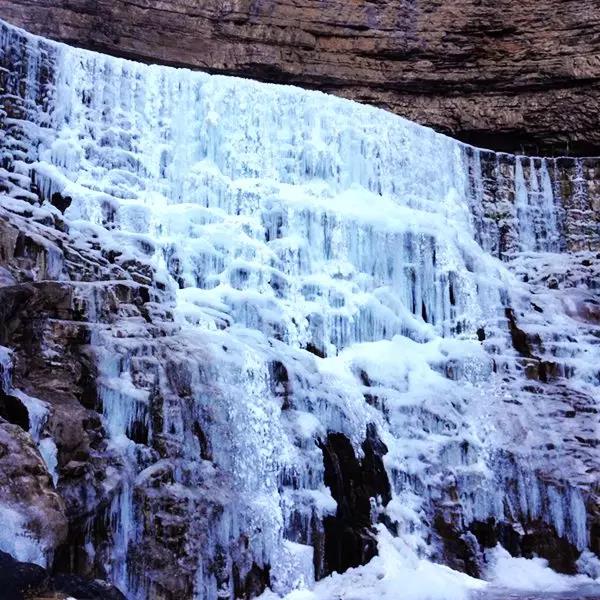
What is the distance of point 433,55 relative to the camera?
19.2 metres

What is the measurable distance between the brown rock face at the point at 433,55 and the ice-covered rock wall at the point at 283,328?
1.97m

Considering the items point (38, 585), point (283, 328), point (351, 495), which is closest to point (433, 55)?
point (283, 328)

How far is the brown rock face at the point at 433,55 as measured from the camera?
733 inches

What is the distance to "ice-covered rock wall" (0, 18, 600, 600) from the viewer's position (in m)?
8.62

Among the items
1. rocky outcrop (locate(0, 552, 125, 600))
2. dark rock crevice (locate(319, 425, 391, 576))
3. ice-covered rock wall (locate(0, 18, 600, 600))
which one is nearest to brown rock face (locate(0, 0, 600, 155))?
ice-covered rock wall (locate(0, 18, 600, 600))

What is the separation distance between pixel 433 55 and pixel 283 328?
964cm

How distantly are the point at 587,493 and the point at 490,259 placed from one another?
547cm

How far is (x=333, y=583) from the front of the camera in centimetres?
917

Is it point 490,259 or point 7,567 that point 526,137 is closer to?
point 490,259

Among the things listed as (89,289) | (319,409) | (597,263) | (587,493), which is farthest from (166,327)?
(597,263)

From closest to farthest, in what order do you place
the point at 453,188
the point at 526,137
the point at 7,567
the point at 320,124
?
the point at 7,567 < the point at 320,124 < the point at 453,188 < the point at 526,137

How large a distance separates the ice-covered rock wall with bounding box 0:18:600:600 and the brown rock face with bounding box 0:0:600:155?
1970 millimetres

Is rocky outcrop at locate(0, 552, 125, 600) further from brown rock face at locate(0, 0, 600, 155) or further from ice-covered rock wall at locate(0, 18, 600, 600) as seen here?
brown rock face at locate(0, 0, 600, 155)

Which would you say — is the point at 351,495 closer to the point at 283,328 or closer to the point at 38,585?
the point at 283,328
